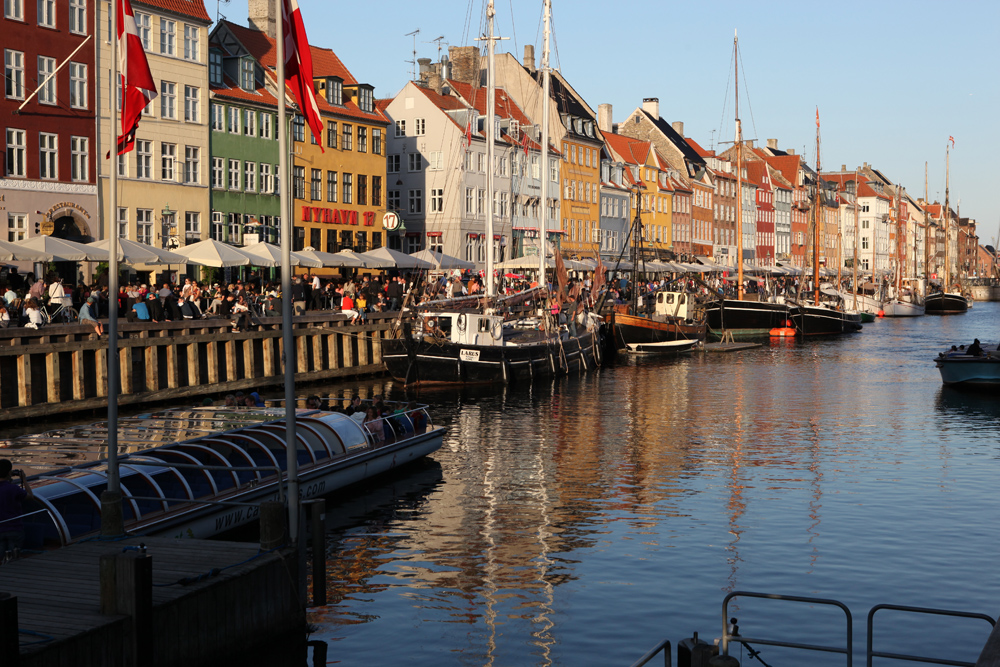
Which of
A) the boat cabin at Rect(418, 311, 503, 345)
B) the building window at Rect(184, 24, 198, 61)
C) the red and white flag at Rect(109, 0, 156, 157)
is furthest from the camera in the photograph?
the building window at Rect(184, 24, 198, 61)

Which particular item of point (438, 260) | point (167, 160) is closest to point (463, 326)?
point (438, 260)

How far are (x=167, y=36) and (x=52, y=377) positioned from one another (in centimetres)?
2914

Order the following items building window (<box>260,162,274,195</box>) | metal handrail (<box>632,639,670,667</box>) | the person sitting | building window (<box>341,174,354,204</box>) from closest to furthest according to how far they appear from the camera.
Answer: metal handrail (<box>632,639,670,667</box>) < the person sitting < building window (<box>260,162,274,195</box>) < building window (<box>341,174,354,204</box>)

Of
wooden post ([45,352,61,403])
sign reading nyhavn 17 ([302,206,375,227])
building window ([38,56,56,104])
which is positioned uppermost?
building window ([38,56,56,104])

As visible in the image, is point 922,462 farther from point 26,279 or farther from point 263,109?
point 263,109

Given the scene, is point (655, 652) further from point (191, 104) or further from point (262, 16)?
point (262, 16)

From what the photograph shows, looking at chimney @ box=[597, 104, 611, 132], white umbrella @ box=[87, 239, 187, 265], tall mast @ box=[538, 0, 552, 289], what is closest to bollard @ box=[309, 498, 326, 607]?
white umbrella @ box=[87, 239, 187, 265]

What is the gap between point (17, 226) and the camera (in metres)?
48.4

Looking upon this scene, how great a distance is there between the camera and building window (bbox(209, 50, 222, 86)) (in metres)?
61.1

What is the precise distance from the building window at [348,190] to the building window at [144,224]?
619 inches

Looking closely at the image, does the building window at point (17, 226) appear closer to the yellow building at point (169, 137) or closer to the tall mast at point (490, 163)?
the yellow building at point (169, 137)

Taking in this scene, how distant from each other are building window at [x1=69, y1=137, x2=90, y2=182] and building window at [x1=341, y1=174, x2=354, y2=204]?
19868 millimetres

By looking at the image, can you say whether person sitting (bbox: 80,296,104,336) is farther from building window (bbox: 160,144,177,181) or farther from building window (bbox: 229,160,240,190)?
building window (bbox: 229,160,240,190)

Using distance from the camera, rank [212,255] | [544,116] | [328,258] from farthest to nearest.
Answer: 1. [544,116]
2. [328,258]
3. [212,255]
